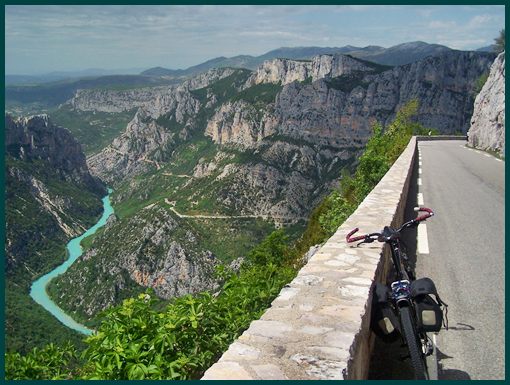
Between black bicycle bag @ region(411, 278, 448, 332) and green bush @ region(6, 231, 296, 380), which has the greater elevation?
black bicycle bag @ region(411, 278, 448, 332)

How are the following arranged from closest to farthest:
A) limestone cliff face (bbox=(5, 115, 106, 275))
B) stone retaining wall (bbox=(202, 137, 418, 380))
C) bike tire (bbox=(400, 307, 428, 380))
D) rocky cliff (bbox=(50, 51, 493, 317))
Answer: stone retaining wall (bbox=(202, 137, 418, 380)) → bike tire (bbox=(400, 307, 428, 380)) → rocky cliff (bbox=(50, 51, 493, 317)) → limestone cliff face (bbox=(5, 115, 106, 275))

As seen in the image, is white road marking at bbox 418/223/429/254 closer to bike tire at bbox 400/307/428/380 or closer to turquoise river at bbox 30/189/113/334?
bike tire at bbox 400/307/428/380

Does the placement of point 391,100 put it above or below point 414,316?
above

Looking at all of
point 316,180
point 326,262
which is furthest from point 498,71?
point 316,180

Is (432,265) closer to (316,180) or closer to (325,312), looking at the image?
(325,312)

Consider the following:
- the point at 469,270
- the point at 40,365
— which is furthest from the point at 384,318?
the point at 469,270

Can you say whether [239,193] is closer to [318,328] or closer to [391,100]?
[391,100]

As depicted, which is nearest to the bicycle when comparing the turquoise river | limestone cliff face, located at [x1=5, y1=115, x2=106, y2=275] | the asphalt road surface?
the asphalt road surface
